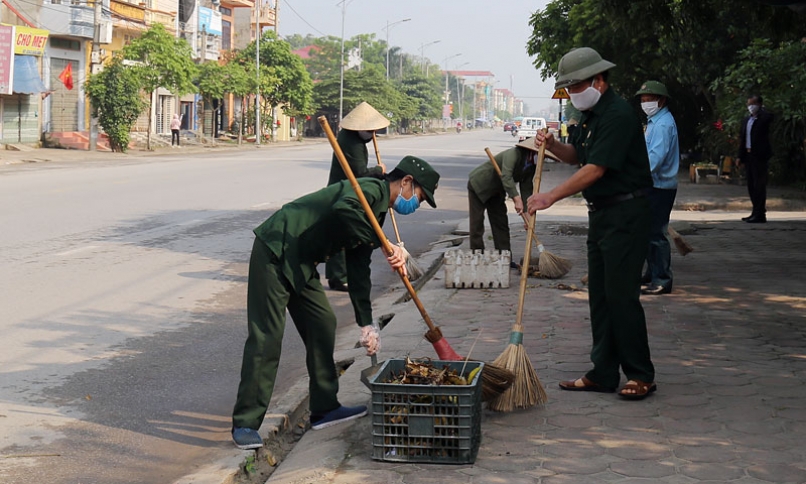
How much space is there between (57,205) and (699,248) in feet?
32.5

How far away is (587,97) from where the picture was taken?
5848 mm

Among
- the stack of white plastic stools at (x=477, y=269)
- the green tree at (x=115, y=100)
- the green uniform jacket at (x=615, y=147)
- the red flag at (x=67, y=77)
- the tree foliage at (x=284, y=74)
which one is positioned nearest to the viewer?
the green uniform jacket at (x=615, y=147)

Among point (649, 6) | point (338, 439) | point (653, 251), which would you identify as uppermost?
point (649, 6)

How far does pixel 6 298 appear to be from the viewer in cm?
897

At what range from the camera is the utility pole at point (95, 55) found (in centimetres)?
4062

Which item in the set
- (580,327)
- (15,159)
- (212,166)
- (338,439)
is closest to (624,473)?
(338,439)

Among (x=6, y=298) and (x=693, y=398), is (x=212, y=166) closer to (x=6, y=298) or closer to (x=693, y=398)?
(x=6, y=298)

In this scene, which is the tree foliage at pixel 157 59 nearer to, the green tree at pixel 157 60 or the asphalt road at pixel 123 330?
the green tree at pixel 157 60

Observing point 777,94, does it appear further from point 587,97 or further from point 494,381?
point 494,381

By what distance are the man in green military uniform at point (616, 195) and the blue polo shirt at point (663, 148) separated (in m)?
3.11

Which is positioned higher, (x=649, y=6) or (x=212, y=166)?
(x=649, y=6)

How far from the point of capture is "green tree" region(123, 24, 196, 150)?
40.7m

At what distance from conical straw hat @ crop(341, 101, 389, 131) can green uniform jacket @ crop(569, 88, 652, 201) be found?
12.0ft

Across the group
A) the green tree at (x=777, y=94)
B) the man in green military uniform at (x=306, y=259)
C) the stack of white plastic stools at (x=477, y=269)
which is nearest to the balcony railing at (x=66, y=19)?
the green tree at (x=777, y=94)
